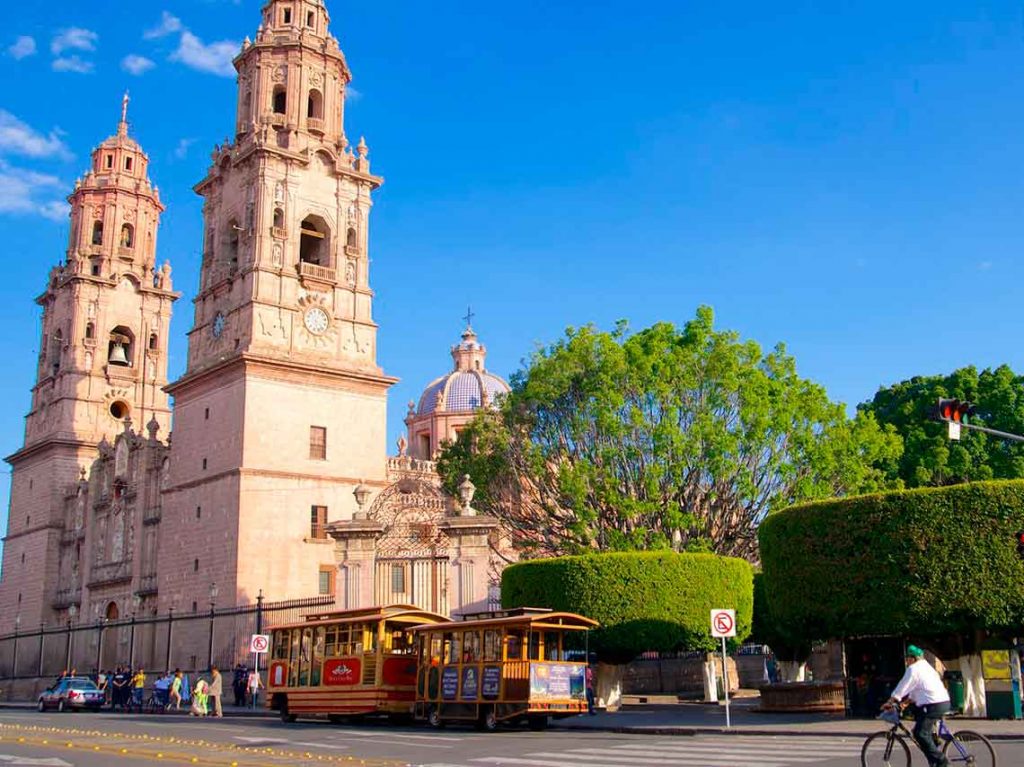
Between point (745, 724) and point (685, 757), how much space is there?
716cm

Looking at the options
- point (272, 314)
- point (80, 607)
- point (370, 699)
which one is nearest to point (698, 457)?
point (370, 699)

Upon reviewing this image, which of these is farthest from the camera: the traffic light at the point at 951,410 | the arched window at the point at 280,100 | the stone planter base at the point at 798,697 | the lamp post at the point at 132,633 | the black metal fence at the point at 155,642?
the arched window at the point at 280,100

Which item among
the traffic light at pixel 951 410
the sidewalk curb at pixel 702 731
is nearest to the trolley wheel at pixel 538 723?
the sidewalk curb at pixel 702 731

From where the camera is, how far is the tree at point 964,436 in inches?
2062

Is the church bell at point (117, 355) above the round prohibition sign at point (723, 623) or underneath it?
above

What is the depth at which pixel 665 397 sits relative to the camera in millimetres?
37500

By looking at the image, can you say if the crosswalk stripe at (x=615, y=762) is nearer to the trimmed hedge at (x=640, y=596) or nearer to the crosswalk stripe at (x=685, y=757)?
the crosswalk stripe at (x=685, y=757)

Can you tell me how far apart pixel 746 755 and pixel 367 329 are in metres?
33.7

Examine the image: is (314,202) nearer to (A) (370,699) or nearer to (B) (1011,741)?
(A) (370,699)

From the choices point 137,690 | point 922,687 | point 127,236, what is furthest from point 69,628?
point 922,687

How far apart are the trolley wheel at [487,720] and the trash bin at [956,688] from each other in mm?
9341

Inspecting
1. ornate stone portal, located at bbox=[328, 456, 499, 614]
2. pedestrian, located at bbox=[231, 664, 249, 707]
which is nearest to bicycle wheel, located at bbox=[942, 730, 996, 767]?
ornate stone portal, located at bbox=[328, 456, 499, 614]

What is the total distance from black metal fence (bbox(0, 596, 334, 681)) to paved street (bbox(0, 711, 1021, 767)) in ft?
39.7

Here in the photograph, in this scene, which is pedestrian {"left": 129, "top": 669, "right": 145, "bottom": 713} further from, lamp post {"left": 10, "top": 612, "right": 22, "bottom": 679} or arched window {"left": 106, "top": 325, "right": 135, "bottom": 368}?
arched window {"left": 106, "top": 325, "right": 135, "bottom": 368}
